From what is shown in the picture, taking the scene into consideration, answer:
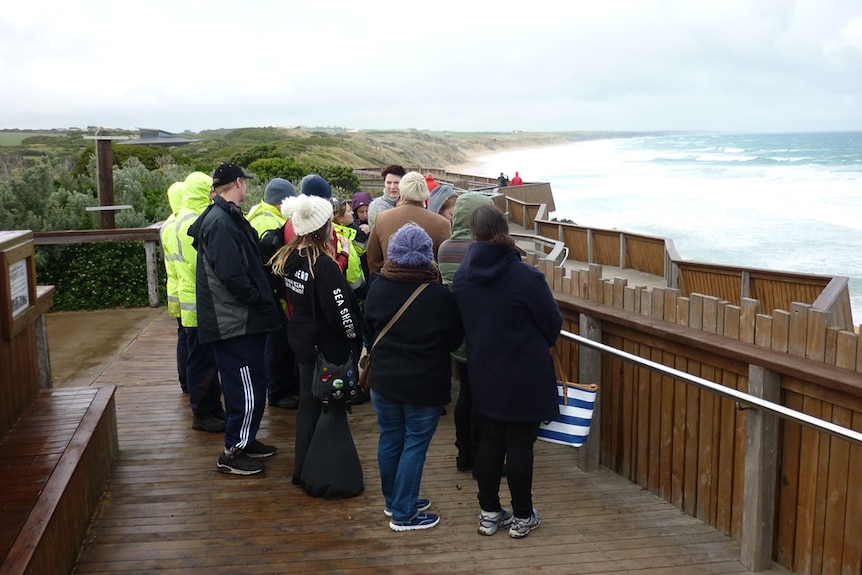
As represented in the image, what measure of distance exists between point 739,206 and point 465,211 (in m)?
63.5

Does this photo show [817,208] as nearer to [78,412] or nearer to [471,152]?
[78,412]

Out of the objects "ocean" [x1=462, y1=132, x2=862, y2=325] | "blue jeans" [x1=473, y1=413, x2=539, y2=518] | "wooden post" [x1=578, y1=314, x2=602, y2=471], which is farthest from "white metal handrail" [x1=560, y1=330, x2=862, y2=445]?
"ocean" [x1=462, y1=132, x2=862, y2=325]

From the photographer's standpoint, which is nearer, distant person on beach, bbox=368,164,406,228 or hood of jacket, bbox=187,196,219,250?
hood of jacket, bbox=187,196,219,250

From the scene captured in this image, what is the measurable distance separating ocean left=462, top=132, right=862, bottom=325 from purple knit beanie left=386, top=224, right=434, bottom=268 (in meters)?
23.1

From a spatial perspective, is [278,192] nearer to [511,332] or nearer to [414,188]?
[414,188]

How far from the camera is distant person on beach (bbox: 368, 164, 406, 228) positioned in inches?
286

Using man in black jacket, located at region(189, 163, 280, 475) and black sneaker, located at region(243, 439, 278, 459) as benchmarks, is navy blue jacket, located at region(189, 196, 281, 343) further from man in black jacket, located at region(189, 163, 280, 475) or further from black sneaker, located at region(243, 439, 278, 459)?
black sneaker, located at region(243, 439, 278, 459)

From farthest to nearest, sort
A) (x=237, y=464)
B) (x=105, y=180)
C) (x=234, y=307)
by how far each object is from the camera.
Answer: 1. (x=105, y=180)
2. (x=237, y=464)
3. (x=234, y=307)

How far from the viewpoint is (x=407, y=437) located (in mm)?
4535

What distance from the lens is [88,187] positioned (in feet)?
50.2

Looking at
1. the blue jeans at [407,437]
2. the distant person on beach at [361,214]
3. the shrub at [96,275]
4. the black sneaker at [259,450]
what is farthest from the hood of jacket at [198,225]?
the shrub at [96,275]

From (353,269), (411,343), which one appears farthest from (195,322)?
(411,343)

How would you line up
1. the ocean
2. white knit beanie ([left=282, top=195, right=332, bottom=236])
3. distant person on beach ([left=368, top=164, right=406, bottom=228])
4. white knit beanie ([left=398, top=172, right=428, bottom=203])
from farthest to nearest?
the ocean, distant person on beach ([left=368, top=164, right=406, bottom=228]), white knit beanie ([left=398, top=172, right=428, bottom=203]), white knit beanie ([left=282, top=195, right=332, bottom=236])

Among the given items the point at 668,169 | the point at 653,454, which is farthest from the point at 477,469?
the point at 668,169
